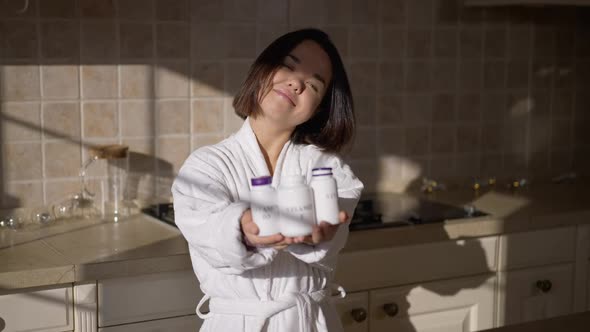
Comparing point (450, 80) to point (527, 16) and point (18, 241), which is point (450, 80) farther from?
point (18, 241)

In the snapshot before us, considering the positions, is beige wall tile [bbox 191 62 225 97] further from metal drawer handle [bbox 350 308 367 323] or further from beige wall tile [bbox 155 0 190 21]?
metal drawer handle [bbox 350 308 367 323]

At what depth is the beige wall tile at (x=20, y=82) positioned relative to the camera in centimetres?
242

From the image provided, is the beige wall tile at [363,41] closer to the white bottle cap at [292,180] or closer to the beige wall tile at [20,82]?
the beige wall tile at [20,82]

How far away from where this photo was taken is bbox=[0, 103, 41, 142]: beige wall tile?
2439 millimetres

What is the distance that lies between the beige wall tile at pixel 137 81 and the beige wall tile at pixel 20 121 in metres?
0.26

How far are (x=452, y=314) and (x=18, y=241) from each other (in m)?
1.21

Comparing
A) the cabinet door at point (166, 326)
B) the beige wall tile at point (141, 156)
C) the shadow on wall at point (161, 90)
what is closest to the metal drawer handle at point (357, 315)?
the shadow on wall at point (161, 90)

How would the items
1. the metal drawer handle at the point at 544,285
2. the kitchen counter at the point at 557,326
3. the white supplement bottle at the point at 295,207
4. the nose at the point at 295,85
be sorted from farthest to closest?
1. the metal drawer handle at the point at 544,285
2. the nose at the point at 295,85
3. the kitchen counter at the point at 557,326
4. the white supplement bottle at the point at 295,207

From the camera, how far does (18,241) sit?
2.27 meters

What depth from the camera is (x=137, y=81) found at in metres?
2.60

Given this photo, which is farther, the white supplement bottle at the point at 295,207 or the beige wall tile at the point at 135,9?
the beige wall tile at the point at 135,9

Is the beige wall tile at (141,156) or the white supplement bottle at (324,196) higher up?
the white supplement bottle at (324,196)

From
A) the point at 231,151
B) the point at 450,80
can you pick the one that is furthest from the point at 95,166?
the point at 450,80

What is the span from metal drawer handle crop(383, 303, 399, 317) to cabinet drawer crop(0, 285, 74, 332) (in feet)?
2.78
